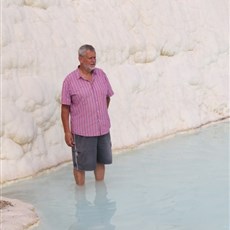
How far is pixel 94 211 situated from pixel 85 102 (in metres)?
1.13

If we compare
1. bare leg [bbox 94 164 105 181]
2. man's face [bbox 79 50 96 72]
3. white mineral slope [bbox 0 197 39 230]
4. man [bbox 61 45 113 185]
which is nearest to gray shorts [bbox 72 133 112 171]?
man [bbox 61 45 113 185]

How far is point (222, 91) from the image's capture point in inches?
389

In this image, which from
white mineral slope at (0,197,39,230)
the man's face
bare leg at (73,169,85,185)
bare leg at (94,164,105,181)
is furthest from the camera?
bare leg at (94,164,105,181)

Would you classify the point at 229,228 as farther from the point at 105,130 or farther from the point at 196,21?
the point at 196,21

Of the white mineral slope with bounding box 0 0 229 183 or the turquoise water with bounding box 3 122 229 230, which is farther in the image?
the white mineral slope with bounding box 0 0 229 183

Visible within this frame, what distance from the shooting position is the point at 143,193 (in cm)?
561

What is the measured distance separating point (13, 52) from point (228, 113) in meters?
4.45

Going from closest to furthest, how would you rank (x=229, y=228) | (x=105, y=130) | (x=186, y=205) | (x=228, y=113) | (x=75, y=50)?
(x=229, y=228) < (x=186, y=205) < (x=105, y=130) < (x=75, y=50) < (x=228, y=113)

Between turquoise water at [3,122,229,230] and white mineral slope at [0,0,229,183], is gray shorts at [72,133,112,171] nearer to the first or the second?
turquoise water at [3,122,229,230]

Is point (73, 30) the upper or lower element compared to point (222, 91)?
upper

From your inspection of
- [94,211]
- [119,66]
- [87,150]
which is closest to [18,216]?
[94,211]

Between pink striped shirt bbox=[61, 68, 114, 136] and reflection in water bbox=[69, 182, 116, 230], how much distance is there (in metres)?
0.58

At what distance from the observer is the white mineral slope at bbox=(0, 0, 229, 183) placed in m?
6.54

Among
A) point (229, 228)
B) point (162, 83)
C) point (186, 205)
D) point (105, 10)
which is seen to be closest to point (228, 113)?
point (162, 83)
